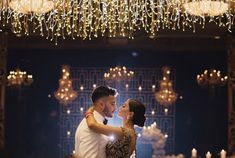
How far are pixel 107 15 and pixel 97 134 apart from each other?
8.38ft

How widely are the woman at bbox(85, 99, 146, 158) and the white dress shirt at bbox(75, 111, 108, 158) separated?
34 mm

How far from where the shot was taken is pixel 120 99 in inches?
288

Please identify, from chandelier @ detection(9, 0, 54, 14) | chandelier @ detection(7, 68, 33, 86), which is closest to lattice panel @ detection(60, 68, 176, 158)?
chandelier @ detection(7, 68, 33, 86)

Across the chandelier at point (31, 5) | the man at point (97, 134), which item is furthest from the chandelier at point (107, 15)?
the man at point (97, 134)

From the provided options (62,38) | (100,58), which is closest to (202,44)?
(100,58)

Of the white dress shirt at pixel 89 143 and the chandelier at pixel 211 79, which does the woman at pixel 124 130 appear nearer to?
the white dress shirt at pixel 89 143

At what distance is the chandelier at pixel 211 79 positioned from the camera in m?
7.34

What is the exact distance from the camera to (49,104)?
291 inches

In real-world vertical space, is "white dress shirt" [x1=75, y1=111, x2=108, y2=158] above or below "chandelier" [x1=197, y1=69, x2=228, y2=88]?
below

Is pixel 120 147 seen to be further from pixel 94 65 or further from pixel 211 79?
pixel 211 79

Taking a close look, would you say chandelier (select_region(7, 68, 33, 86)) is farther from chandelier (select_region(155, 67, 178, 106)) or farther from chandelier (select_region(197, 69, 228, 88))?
chandelier (select_region(197, 69, 228, 88))

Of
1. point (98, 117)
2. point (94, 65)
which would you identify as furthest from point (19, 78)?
point (98, 117)

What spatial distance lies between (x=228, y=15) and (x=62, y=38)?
2.51 m

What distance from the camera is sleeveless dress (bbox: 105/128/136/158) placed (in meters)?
2.95
